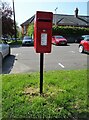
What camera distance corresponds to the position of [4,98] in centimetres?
498

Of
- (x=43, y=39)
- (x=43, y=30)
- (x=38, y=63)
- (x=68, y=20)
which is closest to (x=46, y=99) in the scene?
(x=43, y=39)

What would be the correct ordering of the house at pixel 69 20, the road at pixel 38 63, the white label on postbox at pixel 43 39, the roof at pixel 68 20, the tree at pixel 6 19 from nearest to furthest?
the white label on postbox at pixel 43 39
the road at pixel 38 63
the tree at pixel 6 19
the house at pixel 69 20
the roof at pixel 68 20

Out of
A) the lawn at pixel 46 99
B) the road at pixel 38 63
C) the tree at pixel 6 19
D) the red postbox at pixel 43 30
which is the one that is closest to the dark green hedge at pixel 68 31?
the tree at pixel 6 19

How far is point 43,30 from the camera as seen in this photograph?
5055mm

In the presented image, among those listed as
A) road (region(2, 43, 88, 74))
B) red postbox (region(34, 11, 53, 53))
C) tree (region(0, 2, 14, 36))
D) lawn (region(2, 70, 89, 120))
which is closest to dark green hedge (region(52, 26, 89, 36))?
tree (region(0, 2, 14, 36))

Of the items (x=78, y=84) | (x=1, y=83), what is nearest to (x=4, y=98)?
(x=1, y=83)

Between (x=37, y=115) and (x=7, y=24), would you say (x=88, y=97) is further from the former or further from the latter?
(x=7, y=24)

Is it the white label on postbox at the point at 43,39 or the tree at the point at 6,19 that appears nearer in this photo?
the white label on postbox at the point at 43,39

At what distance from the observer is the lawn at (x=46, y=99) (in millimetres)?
4227

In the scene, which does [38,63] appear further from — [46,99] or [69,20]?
[69,20]

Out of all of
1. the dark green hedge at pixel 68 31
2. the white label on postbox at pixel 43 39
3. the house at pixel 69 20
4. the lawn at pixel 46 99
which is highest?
the house at pixel 69 20

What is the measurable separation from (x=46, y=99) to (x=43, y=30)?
1.54 m

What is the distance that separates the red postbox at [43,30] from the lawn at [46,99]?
108 cm

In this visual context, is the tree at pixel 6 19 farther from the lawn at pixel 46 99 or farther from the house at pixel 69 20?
the lawn at pixel 46 99
